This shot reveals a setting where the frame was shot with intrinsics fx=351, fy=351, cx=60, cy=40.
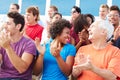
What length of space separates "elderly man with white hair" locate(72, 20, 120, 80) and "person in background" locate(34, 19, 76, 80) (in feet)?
0.45

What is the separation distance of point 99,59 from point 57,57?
447 mm

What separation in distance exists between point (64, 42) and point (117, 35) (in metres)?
0.73

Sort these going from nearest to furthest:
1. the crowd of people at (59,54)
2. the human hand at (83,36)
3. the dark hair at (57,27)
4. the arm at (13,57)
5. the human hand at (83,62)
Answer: the human hand at (83,62) < the crowd of people at (59,54) < the arm at (13,57) < the dark hair at (57,27) < the human hand at (83,36)

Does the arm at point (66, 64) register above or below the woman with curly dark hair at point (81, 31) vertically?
below

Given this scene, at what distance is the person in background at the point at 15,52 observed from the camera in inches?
149

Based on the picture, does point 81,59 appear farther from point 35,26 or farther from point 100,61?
point 35,26

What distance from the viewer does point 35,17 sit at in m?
5.48

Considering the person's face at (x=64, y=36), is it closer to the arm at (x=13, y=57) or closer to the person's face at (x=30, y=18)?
the arm at (x=13, y=57)

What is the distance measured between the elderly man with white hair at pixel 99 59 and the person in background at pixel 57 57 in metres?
0.14

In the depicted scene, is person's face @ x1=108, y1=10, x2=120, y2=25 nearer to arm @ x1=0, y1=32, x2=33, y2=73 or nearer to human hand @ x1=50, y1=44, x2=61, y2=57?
human hand @ x1=50, y1=44, x2=61, y2=57

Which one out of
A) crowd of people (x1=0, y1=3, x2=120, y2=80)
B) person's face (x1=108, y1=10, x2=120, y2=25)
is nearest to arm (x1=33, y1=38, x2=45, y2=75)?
crowd of people (x1=0, y1=3, x2=120, y2=80)

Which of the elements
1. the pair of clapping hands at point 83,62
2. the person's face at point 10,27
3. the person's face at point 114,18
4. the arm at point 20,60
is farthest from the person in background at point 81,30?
the person's face at point 10,27

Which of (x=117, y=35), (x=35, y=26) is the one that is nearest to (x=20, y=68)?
(x=117, y=35)

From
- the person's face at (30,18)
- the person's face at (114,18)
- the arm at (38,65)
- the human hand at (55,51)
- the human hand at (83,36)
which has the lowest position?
the arm at (38,65)
